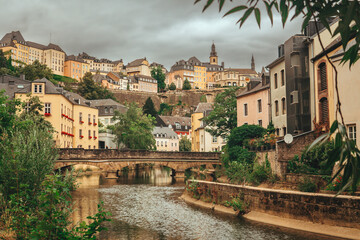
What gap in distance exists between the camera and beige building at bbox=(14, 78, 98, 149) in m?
47.6

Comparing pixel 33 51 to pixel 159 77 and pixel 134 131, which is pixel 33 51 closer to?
pixel 159 77

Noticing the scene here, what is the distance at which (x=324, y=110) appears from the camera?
24.4 metres

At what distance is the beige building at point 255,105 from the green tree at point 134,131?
20210mm

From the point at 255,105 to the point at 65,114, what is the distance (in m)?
23.8

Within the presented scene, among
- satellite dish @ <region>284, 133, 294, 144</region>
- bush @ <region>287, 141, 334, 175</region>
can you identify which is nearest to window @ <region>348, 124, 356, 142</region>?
Result: bush @ <region>287, 141, 334, 175</region>

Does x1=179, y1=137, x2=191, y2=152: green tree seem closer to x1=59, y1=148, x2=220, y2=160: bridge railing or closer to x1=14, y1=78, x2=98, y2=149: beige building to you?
x1=14, y1=78, x2=98, y2=149: beige building

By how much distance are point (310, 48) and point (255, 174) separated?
9.41 meters

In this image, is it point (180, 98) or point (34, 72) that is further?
point (180, 98)

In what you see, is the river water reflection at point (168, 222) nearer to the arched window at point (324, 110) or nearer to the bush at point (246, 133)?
the bush at point (246, 133)

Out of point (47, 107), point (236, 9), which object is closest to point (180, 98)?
point (47, 107)

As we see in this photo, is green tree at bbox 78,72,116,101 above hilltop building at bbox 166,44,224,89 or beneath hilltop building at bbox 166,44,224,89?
beneath

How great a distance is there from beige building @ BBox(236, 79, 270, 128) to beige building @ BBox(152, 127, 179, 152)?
50.1 meters

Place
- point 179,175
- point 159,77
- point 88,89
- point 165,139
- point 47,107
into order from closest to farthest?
point 47,107 < point 179,175 < point 88,89 < point 165,139 < point 159,77

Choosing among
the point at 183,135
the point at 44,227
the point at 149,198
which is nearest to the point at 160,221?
the point at 149,198
